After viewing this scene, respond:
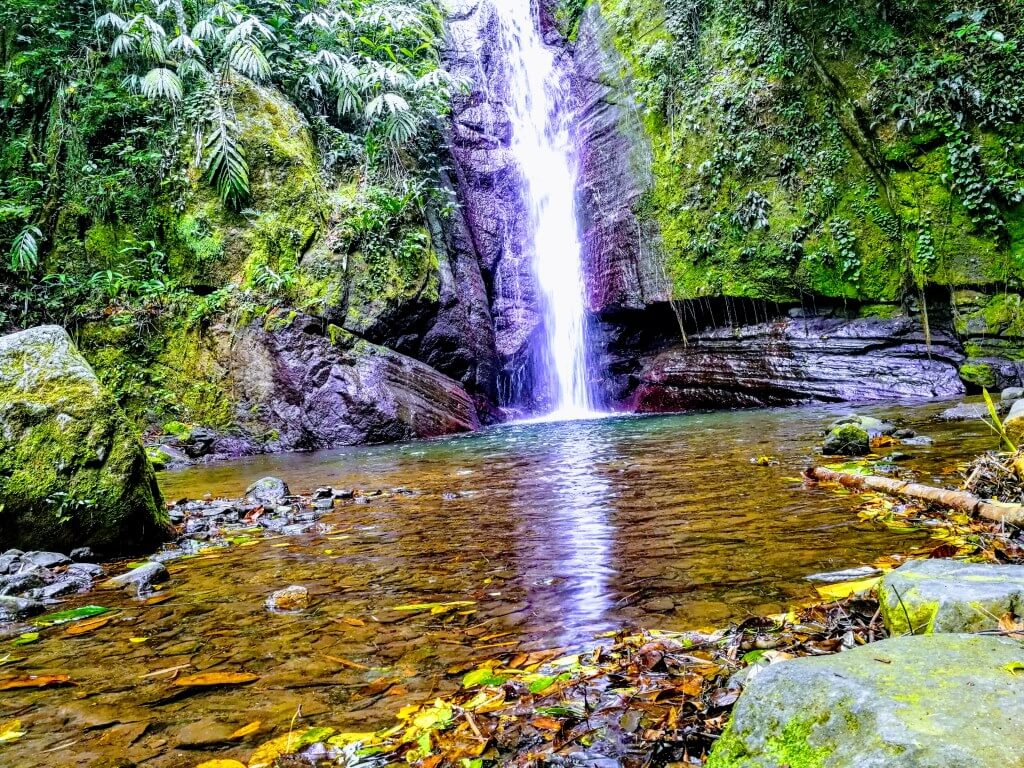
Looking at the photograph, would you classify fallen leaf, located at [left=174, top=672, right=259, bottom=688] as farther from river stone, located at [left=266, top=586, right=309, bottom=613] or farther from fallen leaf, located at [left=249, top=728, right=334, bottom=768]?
river stone, located at [left=266, top=586, right=309, bottom=613]

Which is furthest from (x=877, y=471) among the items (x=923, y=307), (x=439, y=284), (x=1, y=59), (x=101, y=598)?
(x=1, y=59)

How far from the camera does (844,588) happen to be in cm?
217

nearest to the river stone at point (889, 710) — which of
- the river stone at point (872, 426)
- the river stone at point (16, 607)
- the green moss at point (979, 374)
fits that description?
the river stone at point (16, 607)

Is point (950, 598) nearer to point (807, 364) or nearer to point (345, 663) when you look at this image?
point (345, 663)

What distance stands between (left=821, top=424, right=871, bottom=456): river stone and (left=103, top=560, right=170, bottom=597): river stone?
532 centimetres

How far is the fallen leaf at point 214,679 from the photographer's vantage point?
6.33 feet

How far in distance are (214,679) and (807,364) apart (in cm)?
1146

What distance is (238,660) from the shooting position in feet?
6.88

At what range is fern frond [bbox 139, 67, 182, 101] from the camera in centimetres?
1177

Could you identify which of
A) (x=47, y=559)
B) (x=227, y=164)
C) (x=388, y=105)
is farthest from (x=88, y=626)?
(x=388, y=105)

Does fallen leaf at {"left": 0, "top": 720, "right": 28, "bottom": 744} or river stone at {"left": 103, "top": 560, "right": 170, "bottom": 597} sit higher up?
river stone at {"left": 103, "top": 560, "right": 170, "bottom": 597}

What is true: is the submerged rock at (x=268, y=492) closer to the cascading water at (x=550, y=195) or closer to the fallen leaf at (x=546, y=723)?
the fallen leaf at (x=546, y=723)

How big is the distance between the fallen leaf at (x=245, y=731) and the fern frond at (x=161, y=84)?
14093 mm

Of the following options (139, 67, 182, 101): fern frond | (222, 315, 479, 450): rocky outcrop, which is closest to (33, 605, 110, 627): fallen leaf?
(222, 315, 479, 450): rocky outcrop
